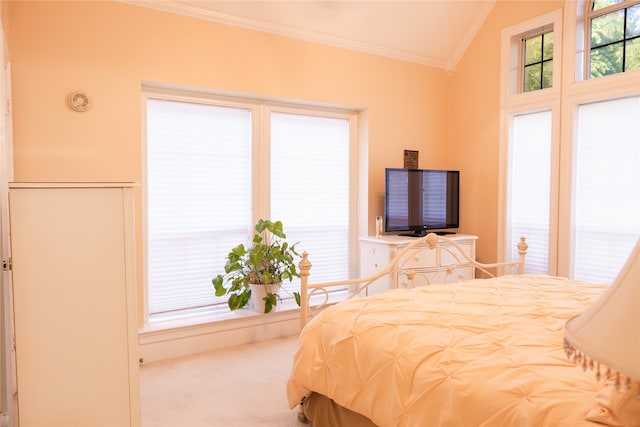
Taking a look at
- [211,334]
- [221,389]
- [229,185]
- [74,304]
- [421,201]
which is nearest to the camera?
[74,304]

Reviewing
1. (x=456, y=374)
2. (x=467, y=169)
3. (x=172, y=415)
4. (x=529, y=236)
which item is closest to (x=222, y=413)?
(x=172, y=415)

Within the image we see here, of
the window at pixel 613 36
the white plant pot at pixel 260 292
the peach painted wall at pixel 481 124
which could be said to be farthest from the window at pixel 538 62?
the white plant pot at pixel 260 292

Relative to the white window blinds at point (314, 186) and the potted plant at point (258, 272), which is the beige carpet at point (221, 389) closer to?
the potted plant at point (258, 272)

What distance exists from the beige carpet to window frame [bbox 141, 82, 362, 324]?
0.53 meters

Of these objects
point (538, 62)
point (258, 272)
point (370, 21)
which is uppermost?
point (370, 21)

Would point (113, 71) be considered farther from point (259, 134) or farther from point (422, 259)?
point (422, 259)

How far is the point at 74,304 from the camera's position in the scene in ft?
6.34

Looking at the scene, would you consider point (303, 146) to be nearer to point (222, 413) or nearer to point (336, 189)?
point (336, 189)

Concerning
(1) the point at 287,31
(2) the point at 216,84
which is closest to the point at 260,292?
(2) the point at 216,84

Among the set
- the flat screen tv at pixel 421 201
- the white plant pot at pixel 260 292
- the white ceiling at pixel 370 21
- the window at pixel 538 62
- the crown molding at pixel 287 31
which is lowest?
the white plant pot at pixel 260 292

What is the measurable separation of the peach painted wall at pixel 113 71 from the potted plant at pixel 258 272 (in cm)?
80

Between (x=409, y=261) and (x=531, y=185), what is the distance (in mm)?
1444

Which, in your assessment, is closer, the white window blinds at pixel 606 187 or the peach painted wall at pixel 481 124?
the white window blinds at pixel 606 187

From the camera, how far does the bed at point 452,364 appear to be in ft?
4.43
